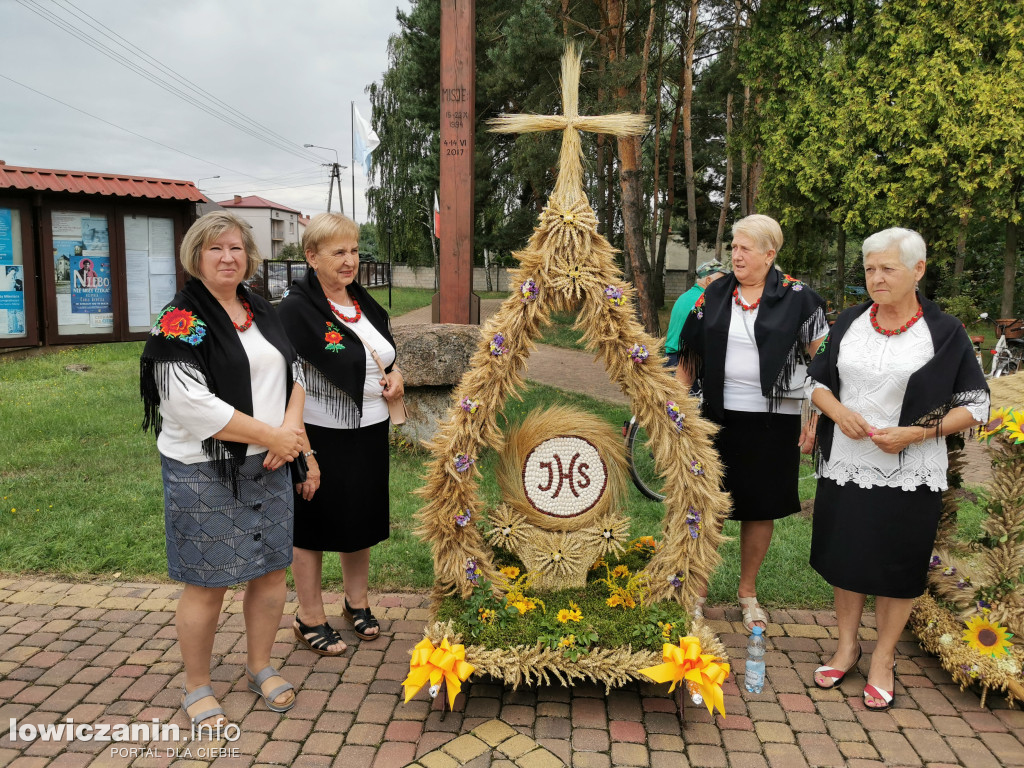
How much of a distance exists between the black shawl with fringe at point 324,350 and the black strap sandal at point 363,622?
1011 millimetres

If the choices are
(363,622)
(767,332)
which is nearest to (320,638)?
(363,622)

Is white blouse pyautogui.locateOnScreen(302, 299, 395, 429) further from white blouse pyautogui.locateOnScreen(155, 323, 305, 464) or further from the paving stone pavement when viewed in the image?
the paving stone pavement

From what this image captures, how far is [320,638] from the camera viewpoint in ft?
10.9

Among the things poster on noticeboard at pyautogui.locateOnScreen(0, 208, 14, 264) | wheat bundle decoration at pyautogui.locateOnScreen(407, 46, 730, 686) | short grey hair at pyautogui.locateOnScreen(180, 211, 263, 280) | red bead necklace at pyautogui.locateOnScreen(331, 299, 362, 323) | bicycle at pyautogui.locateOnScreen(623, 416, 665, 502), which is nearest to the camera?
short grey hair at pyautogui.locateOnScreen(180, 211, 263, 280)

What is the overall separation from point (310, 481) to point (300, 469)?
0.34ft

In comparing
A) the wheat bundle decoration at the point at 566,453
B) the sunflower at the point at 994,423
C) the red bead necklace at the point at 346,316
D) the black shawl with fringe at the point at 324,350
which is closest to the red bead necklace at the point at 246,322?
the black shawl with fringe at the point at 324,350

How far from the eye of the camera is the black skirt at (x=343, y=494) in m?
3.13

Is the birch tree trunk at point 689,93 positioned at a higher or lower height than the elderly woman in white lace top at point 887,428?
higher

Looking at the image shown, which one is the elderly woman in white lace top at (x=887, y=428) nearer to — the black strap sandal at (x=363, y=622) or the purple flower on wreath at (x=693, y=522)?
the purple flower on wreath at (x=693, y=522)

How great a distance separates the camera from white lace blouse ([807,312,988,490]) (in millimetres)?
2773

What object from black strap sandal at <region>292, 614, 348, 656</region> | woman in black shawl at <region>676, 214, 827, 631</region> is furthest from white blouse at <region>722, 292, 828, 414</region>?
black strap sandal at <region>292, 614, 348, 656</region>

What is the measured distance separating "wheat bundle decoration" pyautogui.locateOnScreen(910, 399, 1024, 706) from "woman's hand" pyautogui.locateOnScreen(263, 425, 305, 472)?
2.82m

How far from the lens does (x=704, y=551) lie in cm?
297

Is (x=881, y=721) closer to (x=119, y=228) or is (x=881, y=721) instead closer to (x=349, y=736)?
(x=349, y=736)
